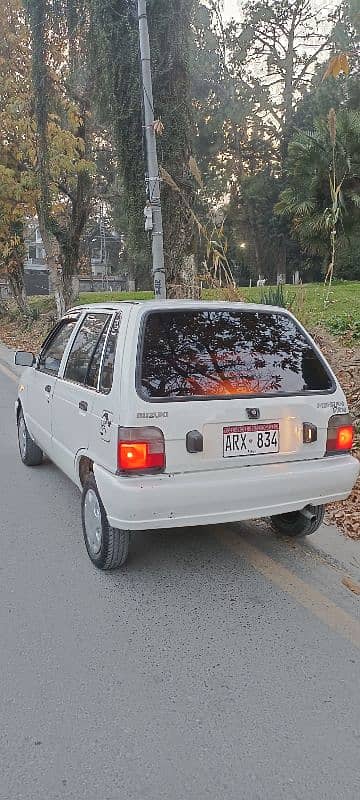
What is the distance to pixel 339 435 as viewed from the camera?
151 inches

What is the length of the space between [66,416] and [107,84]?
963 cm

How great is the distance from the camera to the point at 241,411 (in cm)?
352

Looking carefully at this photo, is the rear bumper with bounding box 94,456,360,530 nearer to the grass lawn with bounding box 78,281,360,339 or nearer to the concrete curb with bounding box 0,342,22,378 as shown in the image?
the grass lawn with bounding box 78,281,360,339

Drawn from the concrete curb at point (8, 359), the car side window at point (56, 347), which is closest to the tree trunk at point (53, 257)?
the concrete curb at point (8, 359)

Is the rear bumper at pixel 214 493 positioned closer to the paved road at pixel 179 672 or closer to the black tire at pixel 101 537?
the black tire at pixel 101 537

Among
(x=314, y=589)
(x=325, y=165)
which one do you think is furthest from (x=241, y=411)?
(x=325, y=165)

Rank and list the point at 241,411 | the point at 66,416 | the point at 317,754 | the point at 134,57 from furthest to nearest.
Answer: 1. the point at 134,57
2. the point at 66,416
3. the point at 241,411
4. the point at 317,754

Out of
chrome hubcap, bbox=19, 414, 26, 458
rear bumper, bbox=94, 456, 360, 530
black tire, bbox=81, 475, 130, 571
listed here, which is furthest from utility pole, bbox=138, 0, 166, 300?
rear bumper, bbox=94, 456, 360, 530

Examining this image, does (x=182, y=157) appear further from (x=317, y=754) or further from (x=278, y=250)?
(x=278, y=250)

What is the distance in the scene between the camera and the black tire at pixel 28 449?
6141mm

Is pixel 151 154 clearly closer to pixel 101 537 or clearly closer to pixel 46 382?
pixel 46 382

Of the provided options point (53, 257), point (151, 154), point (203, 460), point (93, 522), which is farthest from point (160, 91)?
point (203, 460)

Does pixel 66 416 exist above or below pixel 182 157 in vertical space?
below

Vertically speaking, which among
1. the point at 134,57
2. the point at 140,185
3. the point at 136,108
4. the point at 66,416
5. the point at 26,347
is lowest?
the point at 26,347
